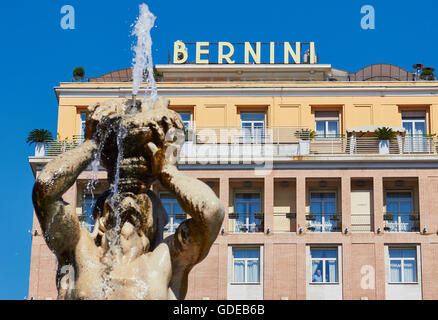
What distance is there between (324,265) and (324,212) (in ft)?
11.5

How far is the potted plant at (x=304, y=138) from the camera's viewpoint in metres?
60.4

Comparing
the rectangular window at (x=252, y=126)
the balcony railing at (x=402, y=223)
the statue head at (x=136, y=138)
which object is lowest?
the statue head at (x=136, y=138)

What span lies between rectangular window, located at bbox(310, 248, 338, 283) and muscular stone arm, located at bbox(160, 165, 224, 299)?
48478mm

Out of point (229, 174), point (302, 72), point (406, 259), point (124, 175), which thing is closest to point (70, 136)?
point (229, 174)

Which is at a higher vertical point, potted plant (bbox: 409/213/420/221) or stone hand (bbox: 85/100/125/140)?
potted plant (bbox: 409/213/420/221)

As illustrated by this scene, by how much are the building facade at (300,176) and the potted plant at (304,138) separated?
6 cm

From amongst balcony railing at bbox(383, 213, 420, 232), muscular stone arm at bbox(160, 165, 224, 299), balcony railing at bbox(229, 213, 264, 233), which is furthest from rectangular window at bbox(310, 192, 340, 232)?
muscular stone arm at bbox(160, 165, 224, 299)

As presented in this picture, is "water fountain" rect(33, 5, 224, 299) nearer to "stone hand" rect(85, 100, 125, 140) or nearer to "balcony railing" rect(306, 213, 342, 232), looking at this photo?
"stone hand" rect(85, 100, 125, 140)

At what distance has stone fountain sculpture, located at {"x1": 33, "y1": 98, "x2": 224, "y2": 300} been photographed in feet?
28.3

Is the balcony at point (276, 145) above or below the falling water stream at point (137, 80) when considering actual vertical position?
above

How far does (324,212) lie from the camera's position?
197 feet

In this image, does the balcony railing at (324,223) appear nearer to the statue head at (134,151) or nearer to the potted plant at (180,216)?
A: the potted plant at (180,216)

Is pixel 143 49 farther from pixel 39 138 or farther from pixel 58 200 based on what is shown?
pixel 39 138

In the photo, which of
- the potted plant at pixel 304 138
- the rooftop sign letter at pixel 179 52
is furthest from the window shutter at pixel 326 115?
the rooftop sign letter at pixel 179 52
